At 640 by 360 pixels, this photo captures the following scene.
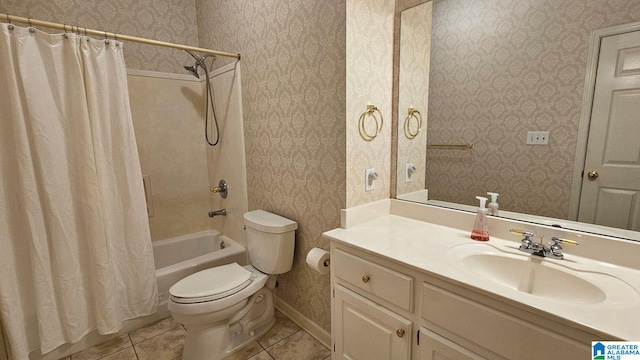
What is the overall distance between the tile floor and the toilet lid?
1.41 feet

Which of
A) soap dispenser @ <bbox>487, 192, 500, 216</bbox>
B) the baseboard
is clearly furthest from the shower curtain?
soap dispenser @ <bbox>487, 192, 500, 216</bbox>

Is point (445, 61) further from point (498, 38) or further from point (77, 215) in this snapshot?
point (77, 215)

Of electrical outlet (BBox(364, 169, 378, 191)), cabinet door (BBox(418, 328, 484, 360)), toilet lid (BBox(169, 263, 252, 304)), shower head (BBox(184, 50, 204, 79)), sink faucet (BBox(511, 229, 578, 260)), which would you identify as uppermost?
shower head (BBox(184, 50, 204, 79))

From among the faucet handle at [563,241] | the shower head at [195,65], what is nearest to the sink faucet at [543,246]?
the faucet handle at [563,241]

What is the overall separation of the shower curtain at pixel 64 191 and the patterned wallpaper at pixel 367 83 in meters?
1.31

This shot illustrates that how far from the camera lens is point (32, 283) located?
4.92ft

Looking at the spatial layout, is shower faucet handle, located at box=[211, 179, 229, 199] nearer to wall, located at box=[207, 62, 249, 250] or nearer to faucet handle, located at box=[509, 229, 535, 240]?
wall, located at box=[207, 62, 249, 250]

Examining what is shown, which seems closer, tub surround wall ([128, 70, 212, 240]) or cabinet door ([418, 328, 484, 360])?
cabinet door ([418, 328, 484, 360])

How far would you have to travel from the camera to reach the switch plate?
1175mm

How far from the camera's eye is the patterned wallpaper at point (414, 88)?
4.89 ft

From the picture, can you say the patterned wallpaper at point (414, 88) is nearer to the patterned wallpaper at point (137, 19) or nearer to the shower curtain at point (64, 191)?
the shower curtain at point (64, 191)

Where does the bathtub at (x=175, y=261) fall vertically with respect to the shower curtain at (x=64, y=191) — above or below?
below

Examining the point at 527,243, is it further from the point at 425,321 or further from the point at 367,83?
the point at 367,83

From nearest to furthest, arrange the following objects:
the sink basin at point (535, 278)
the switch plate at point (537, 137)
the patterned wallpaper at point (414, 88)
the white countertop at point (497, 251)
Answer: the white countertop at point (497, 251) → the sink basin at point (535, 278) → the switch plate at point (537, 137) → the patterned wallpaper at point (414, 88)
